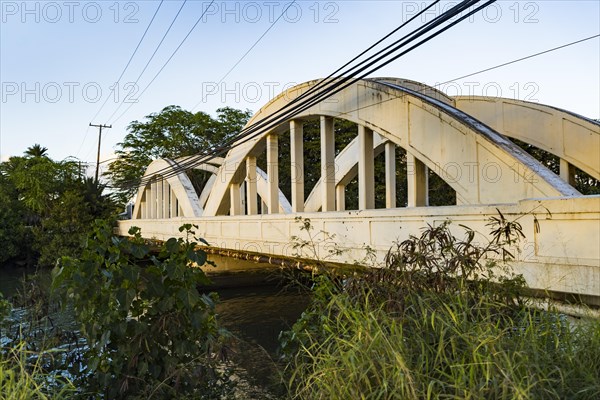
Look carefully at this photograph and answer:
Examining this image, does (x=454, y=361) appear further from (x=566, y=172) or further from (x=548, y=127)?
(x=548, y=127)

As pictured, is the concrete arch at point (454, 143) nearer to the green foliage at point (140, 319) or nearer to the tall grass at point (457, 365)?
the tall grass at point (457, 365)

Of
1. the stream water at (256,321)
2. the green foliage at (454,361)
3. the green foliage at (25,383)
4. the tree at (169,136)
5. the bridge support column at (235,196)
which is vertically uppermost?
the tree at (169,136)

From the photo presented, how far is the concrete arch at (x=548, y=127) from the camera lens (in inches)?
459

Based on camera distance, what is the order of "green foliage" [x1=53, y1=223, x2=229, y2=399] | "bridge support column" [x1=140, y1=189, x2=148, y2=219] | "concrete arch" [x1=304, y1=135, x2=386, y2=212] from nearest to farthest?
"green foliage" [x1=53, y1=223, x2=229, y2=399], "concrete arch" [x1=304, y1=135, x2=386, y2=212], "bridge support column" [x1=140, y1=189, x2=148, y2=219]

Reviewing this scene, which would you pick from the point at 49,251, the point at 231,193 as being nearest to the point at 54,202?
the point at 49,251

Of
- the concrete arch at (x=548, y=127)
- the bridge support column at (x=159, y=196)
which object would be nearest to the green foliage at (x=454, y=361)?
the concrete arch at (x=548, y=127)

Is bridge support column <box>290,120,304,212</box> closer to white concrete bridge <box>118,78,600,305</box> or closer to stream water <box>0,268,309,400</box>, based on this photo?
white concrete bridge <box>118,78,600,305</box>

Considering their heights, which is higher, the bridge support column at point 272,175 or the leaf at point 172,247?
the bridge support column at point 272,175

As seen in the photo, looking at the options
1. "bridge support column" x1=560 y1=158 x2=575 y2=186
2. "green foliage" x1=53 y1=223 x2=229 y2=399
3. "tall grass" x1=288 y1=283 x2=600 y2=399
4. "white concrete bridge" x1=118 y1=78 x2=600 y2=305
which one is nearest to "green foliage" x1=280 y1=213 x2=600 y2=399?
"tall grass" x1=288 y1=283 x2=600 y2=399

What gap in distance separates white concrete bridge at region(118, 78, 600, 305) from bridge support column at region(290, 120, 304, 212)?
0.09 ft

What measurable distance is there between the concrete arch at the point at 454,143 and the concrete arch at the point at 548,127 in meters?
3.90

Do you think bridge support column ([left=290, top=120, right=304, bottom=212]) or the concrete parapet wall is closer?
the concrete parapet wall

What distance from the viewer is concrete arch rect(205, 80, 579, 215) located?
24.4 feet

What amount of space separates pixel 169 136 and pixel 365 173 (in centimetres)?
3173
